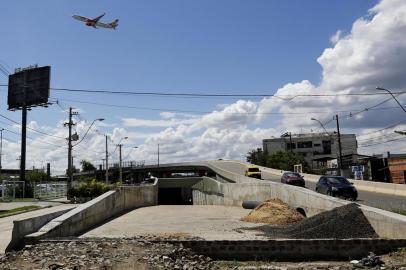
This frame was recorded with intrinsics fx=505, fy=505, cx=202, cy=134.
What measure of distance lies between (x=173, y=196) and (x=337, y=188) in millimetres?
49192

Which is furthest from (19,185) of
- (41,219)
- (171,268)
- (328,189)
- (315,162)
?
(315,162)

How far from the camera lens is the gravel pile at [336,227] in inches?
631

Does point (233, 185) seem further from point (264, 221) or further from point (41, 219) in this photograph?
point (41, 219)

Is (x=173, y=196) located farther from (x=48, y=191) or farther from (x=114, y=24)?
(x=114, y=24)

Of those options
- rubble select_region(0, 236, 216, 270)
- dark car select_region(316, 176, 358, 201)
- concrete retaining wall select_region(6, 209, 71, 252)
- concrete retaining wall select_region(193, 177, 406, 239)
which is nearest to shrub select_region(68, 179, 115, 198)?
concrete retaining wall select_region(193, 177, 406, 239)

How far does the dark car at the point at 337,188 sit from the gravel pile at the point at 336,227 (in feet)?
47.1

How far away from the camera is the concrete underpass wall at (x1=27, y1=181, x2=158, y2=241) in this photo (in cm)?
1742

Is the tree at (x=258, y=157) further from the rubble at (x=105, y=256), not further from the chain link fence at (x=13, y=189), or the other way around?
the rubble at (x=105, y=256)

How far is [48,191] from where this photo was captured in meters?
57.9

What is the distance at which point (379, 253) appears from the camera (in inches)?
567

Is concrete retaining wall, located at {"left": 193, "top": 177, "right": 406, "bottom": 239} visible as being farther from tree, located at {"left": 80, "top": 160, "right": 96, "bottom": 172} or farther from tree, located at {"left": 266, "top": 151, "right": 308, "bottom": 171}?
tree, located at {"left": 80, "top": 160, "right": 96, "bottom": 172}

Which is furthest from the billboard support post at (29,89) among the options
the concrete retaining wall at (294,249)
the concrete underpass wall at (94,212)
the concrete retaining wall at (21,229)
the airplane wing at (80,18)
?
the concrete retaining wall at (294,249)

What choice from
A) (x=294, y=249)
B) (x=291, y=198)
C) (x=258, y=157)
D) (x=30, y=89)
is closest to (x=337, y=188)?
(x=291, y=198)

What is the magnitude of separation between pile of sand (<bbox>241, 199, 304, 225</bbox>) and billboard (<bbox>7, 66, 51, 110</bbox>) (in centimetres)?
4919
